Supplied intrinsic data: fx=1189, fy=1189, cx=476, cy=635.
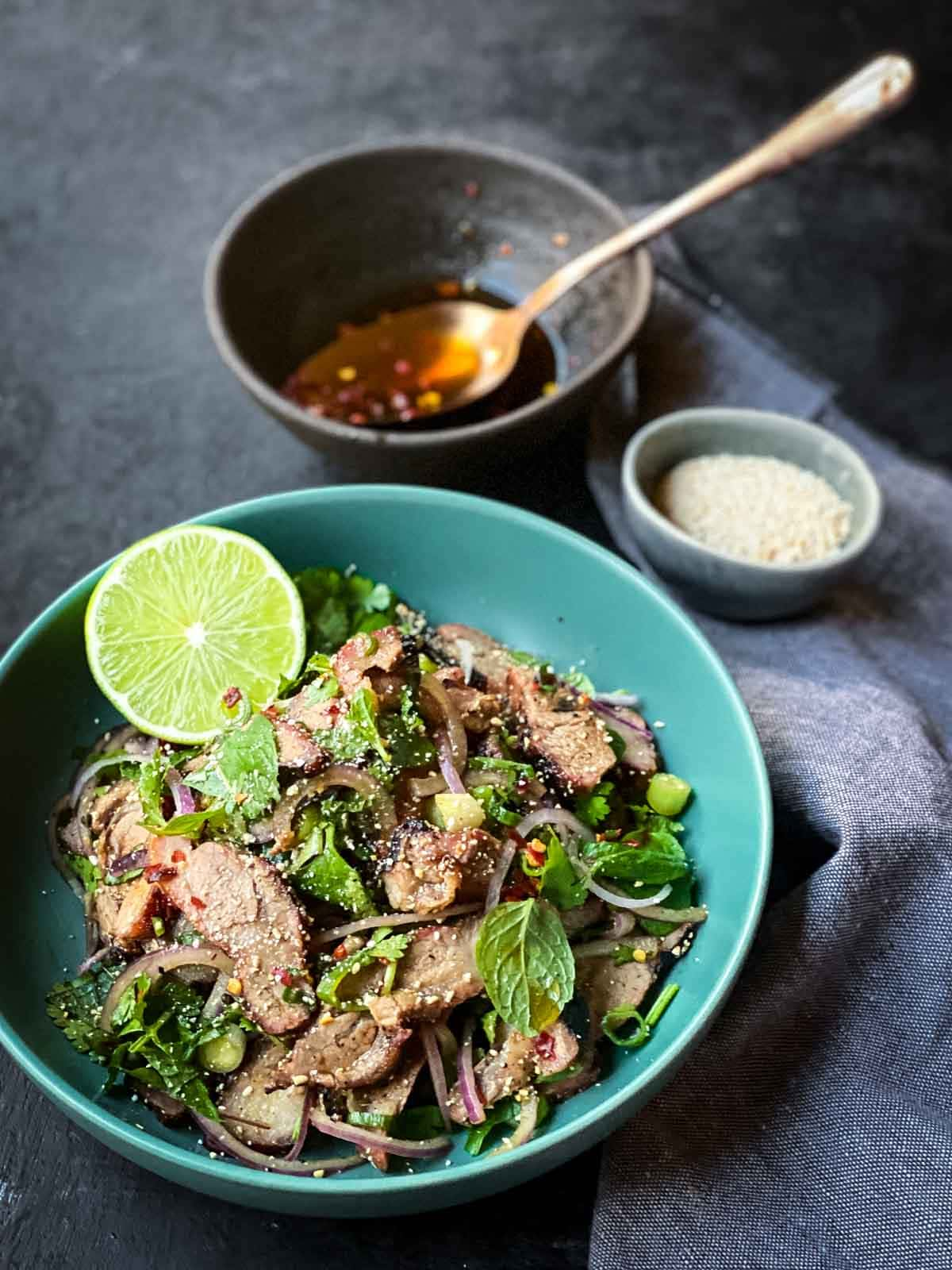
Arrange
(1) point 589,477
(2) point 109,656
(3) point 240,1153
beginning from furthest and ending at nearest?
(1) point 589,477
(2) point 109,656
(3) point 240,1153

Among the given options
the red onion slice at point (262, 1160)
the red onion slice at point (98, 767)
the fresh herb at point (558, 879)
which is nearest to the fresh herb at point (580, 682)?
the fresh herb at point (558, 879)

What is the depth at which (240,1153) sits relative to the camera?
6.40 feet

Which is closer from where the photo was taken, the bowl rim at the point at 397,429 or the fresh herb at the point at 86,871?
the fresh herb at the point at 86,871

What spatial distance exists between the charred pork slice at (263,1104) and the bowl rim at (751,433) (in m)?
1.48

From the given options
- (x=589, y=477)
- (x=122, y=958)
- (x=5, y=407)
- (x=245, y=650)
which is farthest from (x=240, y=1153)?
(x=5, y=407)

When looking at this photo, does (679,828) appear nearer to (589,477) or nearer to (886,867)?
(886,867)

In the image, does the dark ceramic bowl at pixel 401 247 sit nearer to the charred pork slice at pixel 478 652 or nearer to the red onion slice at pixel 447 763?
the charred pork slice at pixel 478 652

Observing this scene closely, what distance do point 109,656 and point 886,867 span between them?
1584mm

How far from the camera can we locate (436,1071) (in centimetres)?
203

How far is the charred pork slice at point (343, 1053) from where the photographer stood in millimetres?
1953

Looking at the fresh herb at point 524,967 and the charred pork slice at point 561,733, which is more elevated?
the charred pork slice at point 561,733

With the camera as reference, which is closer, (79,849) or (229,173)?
(79,849)

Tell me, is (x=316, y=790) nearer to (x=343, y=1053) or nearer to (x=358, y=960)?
(x=358, y=960)

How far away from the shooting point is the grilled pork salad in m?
1.97
